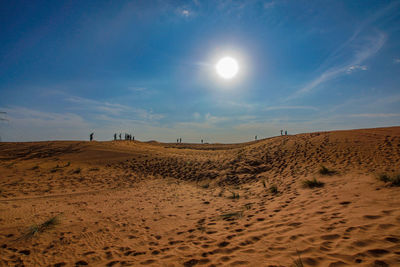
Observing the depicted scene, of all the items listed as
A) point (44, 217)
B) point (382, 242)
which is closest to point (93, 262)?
point (44, 217)

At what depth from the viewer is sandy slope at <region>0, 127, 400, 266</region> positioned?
315 centimetres

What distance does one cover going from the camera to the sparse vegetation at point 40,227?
424 centimetres

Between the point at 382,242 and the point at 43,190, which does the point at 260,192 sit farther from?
the point at 43,190

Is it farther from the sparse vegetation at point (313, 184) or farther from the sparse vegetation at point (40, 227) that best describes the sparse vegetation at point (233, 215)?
the sparse vegetation at point (40, 227)

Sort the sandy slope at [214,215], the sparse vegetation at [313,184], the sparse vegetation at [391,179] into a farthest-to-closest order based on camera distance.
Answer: the sparse vegetation at [313,184], the sparse vegetation at [391,179], the sandy slope at [214,215]

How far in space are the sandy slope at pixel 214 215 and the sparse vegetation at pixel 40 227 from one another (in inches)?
6.7

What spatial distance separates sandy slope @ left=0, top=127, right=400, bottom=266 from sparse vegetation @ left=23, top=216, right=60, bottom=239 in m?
0.17

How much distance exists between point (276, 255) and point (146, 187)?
8386 millimetres

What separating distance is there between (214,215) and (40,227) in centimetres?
497

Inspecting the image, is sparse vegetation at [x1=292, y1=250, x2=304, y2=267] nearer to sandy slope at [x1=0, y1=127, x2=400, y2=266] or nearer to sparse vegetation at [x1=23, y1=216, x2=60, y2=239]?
sandy slope at [x1=0, y1=127, x2=400, y2=266]

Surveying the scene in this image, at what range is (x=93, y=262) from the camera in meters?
3.43

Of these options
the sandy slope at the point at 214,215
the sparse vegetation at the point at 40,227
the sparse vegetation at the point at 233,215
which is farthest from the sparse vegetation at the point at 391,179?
the sparse vegetation at the point at 40,227

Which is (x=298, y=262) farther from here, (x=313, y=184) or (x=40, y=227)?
(x=40, y=227)

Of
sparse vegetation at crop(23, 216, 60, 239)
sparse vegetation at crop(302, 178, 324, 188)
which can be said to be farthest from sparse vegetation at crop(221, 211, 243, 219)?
sparse vegetation at crop(23, 216, 60, 239)
